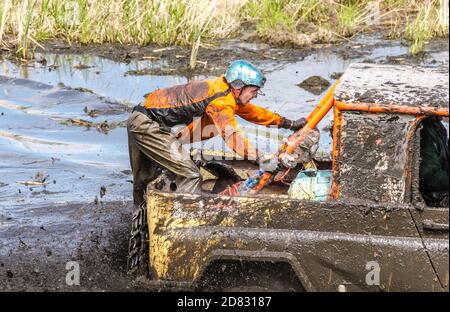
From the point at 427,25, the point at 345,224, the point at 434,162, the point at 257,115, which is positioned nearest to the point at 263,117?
the point at 257,115

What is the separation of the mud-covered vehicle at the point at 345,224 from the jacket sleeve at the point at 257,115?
5.75 ft

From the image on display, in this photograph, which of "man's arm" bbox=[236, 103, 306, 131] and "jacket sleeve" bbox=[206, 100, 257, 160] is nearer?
"jacket sleeve" bbox=[206, 100, 257, 160]

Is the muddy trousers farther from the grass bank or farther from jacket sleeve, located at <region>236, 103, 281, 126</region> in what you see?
the grass bank

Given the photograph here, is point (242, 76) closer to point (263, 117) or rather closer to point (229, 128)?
point (229, 128)

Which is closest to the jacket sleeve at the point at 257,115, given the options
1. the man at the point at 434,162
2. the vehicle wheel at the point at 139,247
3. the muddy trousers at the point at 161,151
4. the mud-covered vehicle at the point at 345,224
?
the muddy trousers at the point at 161,151

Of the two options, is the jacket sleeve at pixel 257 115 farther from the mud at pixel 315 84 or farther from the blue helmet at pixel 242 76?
the mud at pixel 315 84

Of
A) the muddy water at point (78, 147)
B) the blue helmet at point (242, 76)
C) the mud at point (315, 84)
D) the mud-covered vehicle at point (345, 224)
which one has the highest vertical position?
the blue helmet at point (242, 76)

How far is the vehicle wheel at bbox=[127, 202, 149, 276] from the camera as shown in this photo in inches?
271

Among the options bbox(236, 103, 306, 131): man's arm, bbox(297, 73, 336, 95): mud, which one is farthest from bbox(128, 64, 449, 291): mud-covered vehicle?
bbox(297, 73, 336, 95): mud

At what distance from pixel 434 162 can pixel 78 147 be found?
614cm

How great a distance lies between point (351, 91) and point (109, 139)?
233 inches

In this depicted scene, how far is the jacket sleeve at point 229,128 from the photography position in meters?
7.31

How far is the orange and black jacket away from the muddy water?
4.17 feet

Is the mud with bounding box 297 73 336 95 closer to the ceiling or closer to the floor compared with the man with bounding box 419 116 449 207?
closer to the floor
